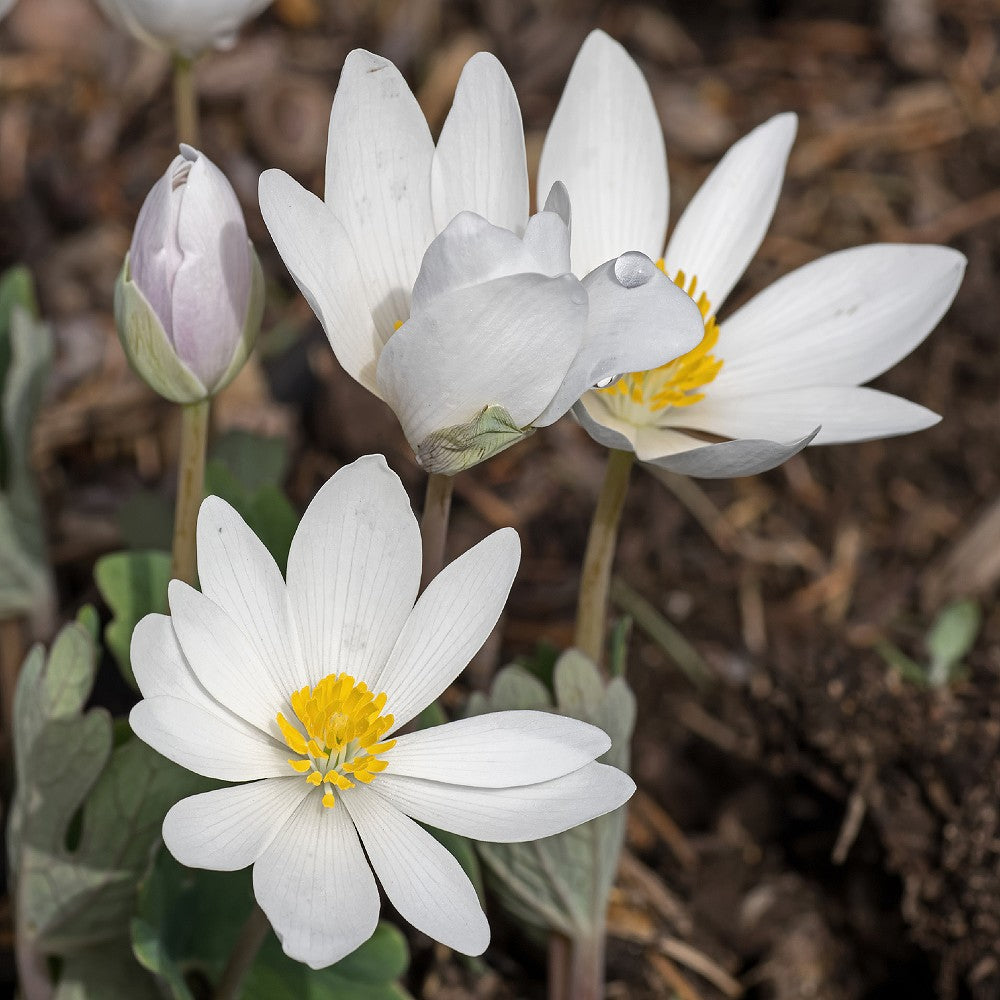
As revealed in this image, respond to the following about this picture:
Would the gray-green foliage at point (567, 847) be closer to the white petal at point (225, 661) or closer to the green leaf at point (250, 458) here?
the white petal at point (225, 661)

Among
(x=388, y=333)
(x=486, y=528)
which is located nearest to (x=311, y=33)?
(x=486, y=528)

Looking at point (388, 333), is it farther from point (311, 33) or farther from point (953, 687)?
point (311, 33)

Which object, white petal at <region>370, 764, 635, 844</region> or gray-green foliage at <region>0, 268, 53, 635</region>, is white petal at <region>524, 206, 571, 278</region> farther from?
gray-green foliage at <region>0, 268, 53, 635</region>

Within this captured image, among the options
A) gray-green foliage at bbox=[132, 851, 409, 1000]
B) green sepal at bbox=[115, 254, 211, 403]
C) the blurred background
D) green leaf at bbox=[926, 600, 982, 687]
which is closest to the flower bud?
green sepal at bbox=[115, 254, 211, 403]

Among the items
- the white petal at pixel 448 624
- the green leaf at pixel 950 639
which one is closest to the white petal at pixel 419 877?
the white petal at pixel 448 624

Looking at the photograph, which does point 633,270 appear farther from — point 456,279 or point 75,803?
point 75,803
